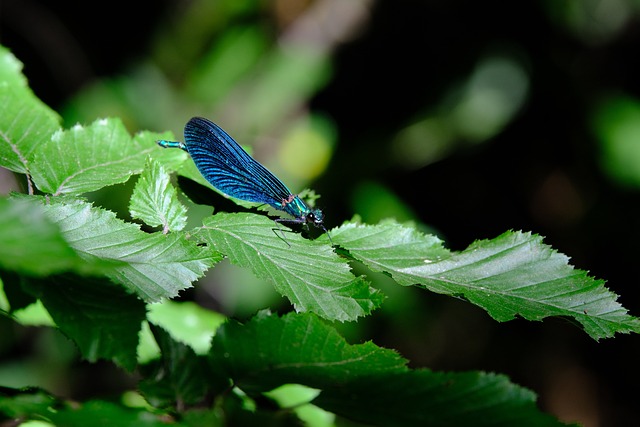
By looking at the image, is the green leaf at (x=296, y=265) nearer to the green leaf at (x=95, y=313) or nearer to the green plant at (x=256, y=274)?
the green plant at (x=256, y=274)

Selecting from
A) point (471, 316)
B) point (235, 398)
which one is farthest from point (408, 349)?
point (235, 398)

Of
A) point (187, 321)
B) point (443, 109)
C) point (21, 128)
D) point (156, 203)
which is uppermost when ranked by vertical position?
point (443, 109)

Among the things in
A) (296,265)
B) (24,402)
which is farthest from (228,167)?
(24,402)

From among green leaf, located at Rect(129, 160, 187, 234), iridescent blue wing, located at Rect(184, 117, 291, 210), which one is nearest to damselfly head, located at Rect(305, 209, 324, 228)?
iridescent blue wing, located at Rect(184, 117, 291, 210)

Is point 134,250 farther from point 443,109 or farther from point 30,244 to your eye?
point 443,109

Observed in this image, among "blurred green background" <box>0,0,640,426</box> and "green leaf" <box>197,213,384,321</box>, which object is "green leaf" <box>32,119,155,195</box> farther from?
"blurred green background" <box>0,0,640,426</box>

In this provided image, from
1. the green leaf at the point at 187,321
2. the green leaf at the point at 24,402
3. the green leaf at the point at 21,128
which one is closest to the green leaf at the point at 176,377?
the green leaf at the point at 24,402

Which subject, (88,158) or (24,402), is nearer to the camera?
(24,402)
